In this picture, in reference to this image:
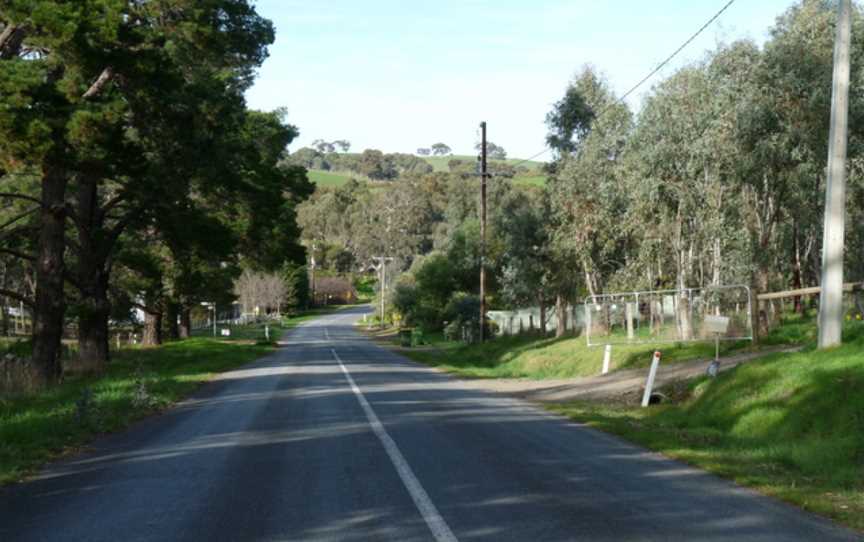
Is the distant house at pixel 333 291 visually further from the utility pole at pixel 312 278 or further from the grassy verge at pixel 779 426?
the grassy verge at pixel 779 426

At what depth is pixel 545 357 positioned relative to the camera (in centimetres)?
3275

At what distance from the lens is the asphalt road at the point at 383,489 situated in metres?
8.00

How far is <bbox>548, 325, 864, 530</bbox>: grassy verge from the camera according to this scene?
1006cm

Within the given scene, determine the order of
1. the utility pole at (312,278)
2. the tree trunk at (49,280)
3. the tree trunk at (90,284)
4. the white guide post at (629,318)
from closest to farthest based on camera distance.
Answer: the white guide post at (629,318) < the tree trunk at (49,280) < the tree trunk at (90,284) < the utility pole at (312,278)

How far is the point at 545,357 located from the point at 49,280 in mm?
15352

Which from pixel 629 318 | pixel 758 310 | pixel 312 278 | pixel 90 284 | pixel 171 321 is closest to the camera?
pixel 758 310

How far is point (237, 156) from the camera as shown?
3259 cm

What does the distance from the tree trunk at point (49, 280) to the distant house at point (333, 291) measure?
388ft

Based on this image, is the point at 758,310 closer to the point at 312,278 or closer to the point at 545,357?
the point at 545,357

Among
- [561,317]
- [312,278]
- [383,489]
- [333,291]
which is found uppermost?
[312,278]

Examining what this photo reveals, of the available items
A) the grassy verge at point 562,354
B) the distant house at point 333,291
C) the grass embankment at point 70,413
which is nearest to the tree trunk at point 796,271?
the grassy verge at point 562,354

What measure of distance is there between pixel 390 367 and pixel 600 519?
2843cm

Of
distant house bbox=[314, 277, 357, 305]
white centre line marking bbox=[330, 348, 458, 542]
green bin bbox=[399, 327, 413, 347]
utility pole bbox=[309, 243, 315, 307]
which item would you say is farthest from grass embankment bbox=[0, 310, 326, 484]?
distant house bbox=[314, 277, 357, 305]

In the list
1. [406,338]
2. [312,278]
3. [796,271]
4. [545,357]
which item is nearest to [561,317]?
[545,357]
